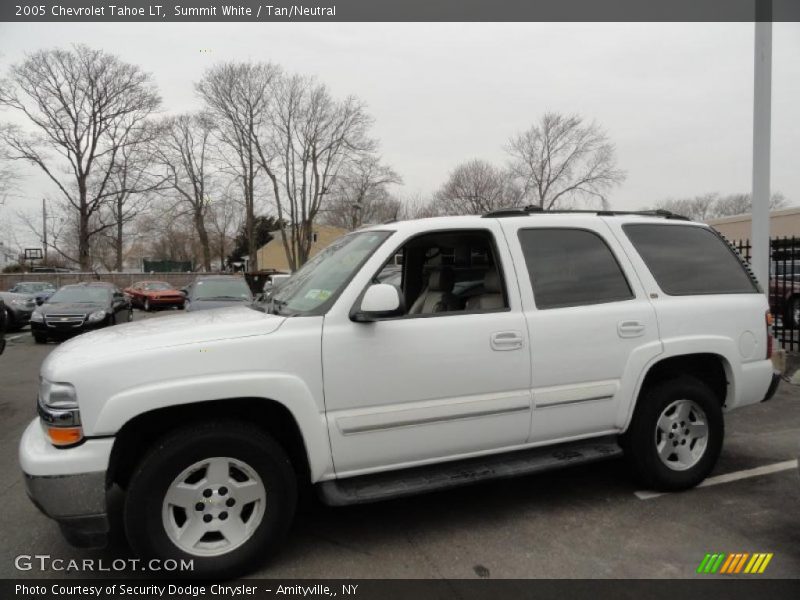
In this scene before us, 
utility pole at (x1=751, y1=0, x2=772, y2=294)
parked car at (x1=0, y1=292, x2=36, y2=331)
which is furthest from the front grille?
utility pole at (x1=751, y1=0, x2=772, y2=294)

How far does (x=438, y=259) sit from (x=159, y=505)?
96.4 inches

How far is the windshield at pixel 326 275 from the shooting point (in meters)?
3.20

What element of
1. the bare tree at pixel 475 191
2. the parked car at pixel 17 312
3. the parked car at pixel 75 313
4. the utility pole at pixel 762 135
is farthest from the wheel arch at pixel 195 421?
the bare tree at pixel 475 191

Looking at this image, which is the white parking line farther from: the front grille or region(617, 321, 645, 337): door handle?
the front grille

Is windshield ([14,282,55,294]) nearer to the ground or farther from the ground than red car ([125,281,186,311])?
farther from the ground

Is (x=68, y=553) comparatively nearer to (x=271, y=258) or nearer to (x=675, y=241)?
→ (x=675, y=241)

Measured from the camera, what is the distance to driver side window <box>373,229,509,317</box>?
3523 millimetres

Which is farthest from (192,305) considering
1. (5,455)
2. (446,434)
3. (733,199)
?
(733,199)

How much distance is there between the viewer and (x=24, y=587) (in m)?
2.82

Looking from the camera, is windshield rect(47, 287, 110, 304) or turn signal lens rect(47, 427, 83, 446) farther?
windshield rect(47, 287, 110, 304)

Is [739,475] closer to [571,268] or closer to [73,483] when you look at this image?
[571,268]

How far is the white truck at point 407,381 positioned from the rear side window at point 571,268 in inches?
0.6

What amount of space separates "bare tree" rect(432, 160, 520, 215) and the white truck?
4041cm

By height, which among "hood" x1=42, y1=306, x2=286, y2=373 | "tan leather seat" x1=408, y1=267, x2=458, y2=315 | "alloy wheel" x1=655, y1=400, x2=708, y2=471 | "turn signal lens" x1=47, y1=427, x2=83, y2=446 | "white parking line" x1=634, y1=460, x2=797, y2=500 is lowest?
"white parking line" x1=634, y1=460, x2=797, y2=500
